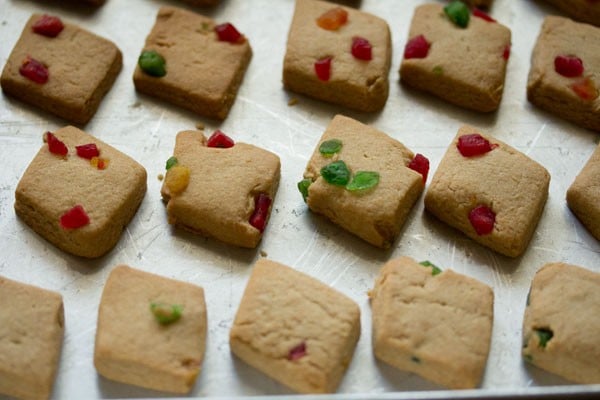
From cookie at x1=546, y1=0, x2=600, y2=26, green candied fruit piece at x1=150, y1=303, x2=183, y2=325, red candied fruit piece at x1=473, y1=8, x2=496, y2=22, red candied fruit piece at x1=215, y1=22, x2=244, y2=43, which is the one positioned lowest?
green candied fruit piece at x1=150, y1=303, x2=183, y2=325

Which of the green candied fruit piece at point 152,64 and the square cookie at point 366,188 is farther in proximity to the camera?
the green candied fruit piece at point 152,64

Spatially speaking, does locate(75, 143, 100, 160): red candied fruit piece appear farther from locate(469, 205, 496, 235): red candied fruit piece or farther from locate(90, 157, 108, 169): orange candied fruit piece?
locate(469, 205, 496, 235): red candied fruit piece

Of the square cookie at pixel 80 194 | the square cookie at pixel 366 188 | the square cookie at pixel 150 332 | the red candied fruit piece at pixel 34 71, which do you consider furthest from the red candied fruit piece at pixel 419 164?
the red candied fruit piece at pixel 34 71

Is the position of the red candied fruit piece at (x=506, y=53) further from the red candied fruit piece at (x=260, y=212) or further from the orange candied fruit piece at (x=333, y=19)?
the red candied fruit piece at (x=260, y=212)

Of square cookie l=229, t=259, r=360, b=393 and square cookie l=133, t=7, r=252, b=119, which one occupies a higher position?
square cookie l=133, t=7, r=252, b=119

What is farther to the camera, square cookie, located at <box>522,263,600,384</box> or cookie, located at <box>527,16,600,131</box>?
cookie, located at <box>527,16,600,131</box>

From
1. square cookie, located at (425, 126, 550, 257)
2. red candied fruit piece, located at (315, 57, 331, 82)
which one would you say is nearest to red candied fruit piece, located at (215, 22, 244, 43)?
red candied fruit piece, located at (315, 57, 331, 82)
